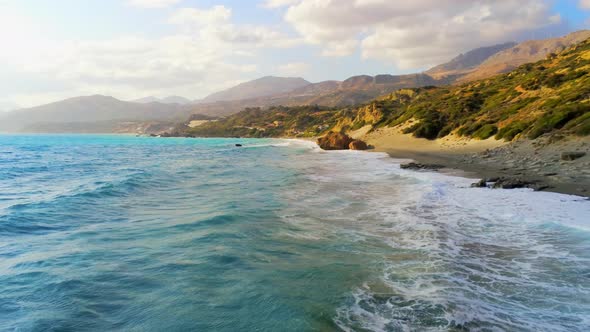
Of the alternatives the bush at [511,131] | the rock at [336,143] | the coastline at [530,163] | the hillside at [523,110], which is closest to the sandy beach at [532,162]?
the coastline at [530,163]

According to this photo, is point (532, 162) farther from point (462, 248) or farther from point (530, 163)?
point (462, 248)

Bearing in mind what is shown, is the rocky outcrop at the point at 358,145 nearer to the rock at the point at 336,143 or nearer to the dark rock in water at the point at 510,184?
the rock at the point at 336,143

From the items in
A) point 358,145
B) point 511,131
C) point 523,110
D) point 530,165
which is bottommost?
point 358,145

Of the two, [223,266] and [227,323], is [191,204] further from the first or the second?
[227,323]

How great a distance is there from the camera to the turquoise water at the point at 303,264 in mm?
5652

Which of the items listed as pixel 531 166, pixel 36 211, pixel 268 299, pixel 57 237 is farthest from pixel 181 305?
pixel 531 166

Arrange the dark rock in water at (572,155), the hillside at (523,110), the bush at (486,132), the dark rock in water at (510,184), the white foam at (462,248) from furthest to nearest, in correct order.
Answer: the bush at (486,132), the hillside at (523,110), the dark rock in water at (572,155), the dark rock in water at (510,184), the white foam at (462,248)

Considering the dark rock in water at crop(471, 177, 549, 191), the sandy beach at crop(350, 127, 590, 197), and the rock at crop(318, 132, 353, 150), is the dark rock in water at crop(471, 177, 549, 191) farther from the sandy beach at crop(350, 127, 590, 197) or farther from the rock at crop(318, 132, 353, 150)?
the rock at crop(318, 132, 353, 150)

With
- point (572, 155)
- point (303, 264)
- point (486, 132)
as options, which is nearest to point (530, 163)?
point (572, 155)

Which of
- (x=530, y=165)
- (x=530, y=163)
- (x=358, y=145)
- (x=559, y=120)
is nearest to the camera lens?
(x=530, y=165)

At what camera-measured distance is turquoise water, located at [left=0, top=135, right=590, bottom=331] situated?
5.65 m

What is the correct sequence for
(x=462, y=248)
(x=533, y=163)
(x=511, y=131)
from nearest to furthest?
(x=462, y=248) < (x=533, y=163) < (x=511, y=131)

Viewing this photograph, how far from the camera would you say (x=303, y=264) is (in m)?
7.96

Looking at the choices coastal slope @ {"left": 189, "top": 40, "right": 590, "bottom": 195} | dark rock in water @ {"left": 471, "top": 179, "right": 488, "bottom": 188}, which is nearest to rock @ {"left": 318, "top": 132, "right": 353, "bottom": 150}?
coastal slope @ {"left": 189, "top": 40, "right": 590, "bottom": 195}
